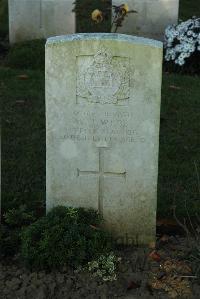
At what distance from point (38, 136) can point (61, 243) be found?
2550 mm

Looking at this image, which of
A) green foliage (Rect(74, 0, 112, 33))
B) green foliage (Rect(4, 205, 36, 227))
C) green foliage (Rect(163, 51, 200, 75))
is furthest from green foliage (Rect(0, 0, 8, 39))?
green foliage (Rect(4, 205, 36, 227))

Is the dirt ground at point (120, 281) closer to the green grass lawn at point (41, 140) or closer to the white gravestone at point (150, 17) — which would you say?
the green grass lawn at point (41, 140)

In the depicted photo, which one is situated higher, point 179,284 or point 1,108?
point 1,108

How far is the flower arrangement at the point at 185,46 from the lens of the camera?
29.3ft

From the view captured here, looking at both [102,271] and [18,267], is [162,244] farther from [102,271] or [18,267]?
[18,267]

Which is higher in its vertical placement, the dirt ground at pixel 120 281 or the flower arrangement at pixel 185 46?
the flower arrangement at pixel 185 46

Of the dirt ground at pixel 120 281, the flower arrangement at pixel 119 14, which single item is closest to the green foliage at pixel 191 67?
the flower arrangement at pixel 119 14

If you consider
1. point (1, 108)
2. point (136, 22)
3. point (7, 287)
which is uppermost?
point (136, 22)

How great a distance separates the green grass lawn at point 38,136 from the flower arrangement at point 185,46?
38 centimetres

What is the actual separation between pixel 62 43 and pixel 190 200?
172 centimetres

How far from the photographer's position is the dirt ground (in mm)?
4035

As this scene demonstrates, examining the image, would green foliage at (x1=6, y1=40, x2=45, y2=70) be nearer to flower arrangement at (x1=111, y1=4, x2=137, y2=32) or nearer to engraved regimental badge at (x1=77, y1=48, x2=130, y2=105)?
flower arrangement at (x1=111, y1=4, x2=137, y2=32)

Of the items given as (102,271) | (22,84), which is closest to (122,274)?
(102,271)

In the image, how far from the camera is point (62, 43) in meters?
4.32
